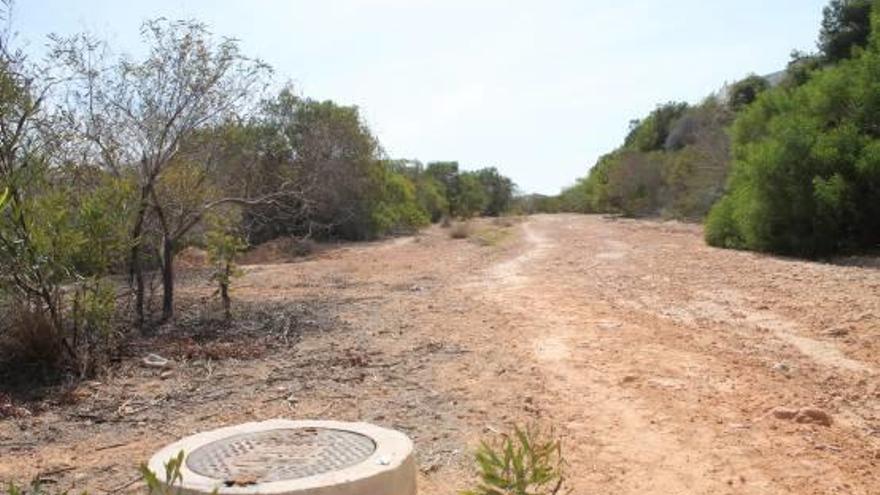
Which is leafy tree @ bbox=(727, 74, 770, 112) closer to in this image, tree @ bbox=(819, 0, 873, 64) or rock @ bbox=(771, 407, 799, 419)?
tree @ bbox=(819, 0, 873, 64)

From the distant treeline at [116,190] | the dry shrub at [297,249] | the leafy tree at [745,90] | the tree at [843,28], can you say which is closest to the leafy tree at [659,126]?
the leafy tree at [745,90]

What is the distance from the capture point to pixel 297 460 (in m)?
4.49

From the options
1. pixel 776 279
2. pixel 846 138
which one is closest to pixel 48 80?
pixel 776 279

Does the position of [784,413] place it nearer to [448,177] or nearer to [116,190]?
[116,190]

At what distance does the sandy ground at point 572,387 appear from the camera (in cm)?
562

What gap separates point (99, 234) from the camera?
29.1ft

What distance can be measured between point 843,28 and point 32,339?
3340cm

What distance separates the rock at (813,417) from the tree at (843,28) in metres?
30.0

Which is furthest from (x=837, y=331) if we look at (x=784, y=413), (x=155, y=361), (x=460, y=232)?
(x=460, y=232)

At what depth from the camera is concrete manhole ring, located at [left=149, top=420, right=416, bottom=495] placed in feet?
13.4

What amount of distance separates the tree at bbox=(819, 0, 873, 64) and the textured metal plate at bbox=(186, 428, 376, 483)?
3272cm

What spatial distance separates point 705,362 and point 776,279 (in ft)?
23.9

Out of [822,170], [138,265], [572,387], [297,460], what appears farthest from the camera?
[822,170]

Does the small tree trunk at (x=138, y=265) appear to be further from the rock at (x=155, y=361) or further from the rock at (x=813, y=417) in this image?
the rock at (x=813, y=417)
